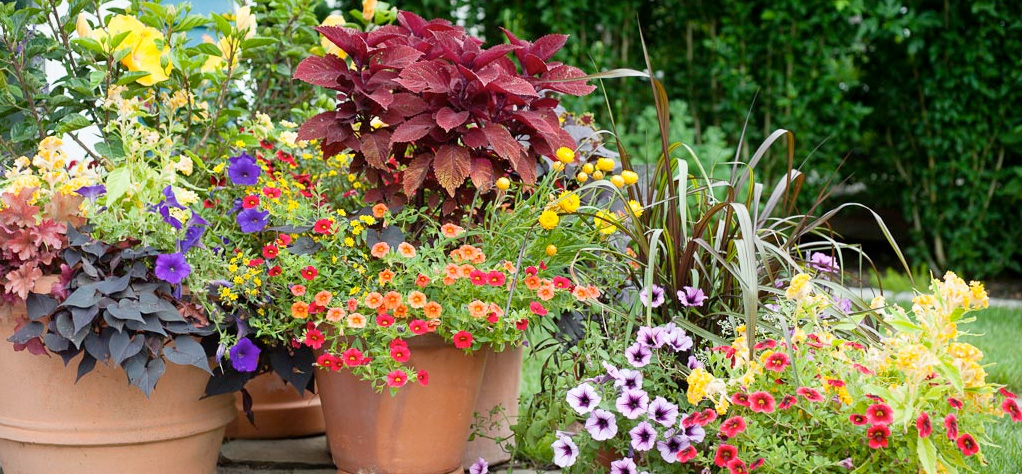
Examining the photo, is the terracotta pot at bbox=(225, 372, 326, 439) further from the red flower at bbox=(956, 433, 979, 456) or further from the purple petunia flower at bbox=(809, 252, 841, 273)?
the red flower at bbox=(956, 433, 979, 456)

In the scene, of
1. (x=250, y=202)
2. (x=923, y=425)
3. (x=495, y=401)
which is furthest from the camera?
(x=495, y=401)

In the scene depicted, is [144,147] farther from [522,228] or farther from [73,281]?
[522,228]

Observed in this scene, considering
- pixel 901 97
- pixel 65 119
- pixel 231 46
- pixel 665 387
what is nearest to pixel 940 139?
pixel 901 97

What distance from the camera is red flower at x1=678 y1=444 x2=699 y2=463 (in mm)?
1565

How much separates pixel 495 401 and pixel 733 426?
78 centimetres

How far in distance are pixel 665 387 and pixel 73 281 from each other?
1.16 m

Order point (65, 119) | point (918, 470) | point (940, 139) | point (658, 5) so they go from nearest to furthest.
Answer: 1. point (918, 470)
2. point (65, 119)
3. point (940, 139)
4. point (658, 5)

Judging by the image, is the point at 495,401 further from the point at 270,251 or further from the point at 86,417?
the point at 86,417

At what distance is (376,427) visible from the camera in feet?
5.98

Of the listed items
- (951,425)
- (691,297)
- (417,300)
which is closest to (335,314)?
(417,300)

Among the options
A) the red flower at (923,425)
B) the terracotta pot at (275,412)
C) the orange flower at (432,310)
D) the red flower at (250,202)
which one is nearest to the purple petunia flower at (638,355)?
the orange flower at (432,310)

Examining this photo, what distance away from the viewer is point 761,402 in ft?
5.04

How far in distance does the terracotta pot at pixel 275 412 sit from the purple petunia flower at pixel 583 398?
0.89m

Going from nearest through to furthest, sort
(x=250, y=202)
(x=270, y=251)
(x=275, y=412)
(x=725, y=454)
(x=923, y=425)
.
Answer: (x=923, y=425) < (x=725, y=454) < (x=270, y=251) < (x=250, y=202) < (x=275, y=412)
